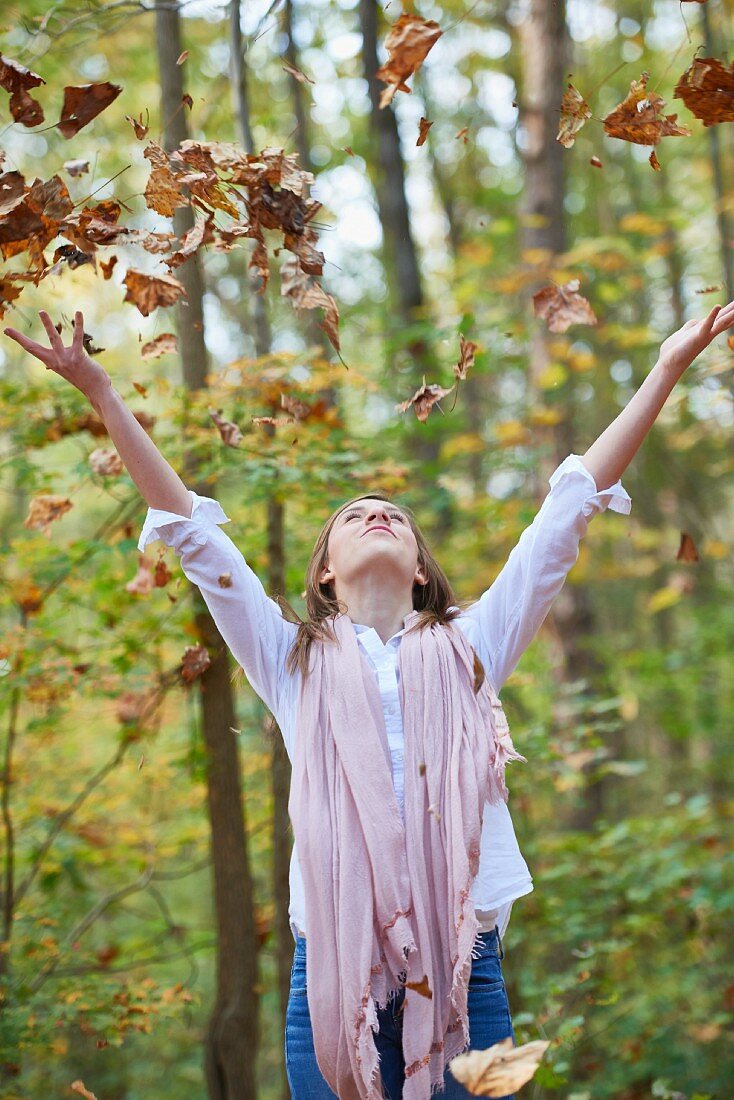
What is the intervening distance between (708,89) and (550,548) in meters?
1.15

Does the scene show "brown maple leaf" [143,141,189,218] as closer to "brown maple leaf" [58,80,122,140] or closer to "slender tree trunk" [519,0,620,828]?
"brown maple leaf" [58,80,122,140]

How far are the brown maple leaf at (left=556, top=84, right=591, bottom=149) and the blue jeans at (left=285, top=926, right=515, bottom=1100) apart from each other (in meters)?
1.89

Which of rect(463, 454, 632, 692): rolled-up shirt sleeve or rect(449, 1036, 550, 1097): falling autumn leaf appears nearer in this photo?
rect(449, 1036, 550, 1097): falling autumn leaf

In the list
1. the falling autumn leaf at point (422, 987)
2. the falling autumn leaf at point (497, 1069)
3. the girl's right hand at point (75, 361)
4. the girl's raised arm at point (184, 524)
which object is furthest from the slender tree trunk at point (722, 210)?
the falling autumn leaf at point (497, 1069)

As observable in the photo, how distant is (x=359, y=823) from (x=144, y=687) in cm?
210

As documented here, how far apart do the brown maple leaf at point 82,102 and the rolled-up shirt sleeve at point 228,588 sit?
932 millimetres

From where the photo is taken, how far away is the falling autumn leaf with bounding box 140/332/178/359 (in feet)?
9.70

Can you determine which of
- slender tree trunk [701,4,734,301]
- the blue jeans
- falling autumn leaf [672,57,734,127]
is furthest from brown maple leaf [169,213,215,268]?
slender tree trunk [701,4,734,301]

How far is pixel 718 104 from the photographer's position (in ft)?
7.69

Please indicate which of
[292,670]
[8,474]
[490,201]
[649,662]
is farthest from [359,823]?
[490,201]

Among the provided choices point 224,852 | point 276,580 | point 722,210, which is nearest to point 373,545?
point 276,580

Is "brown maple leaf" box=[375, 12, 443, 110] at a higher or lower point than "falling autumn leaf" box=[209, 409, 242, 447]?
higher

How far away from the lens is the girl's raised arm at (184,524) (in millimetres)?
2090

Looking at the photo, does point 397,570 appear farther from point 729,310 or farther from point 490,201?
point 490,201
